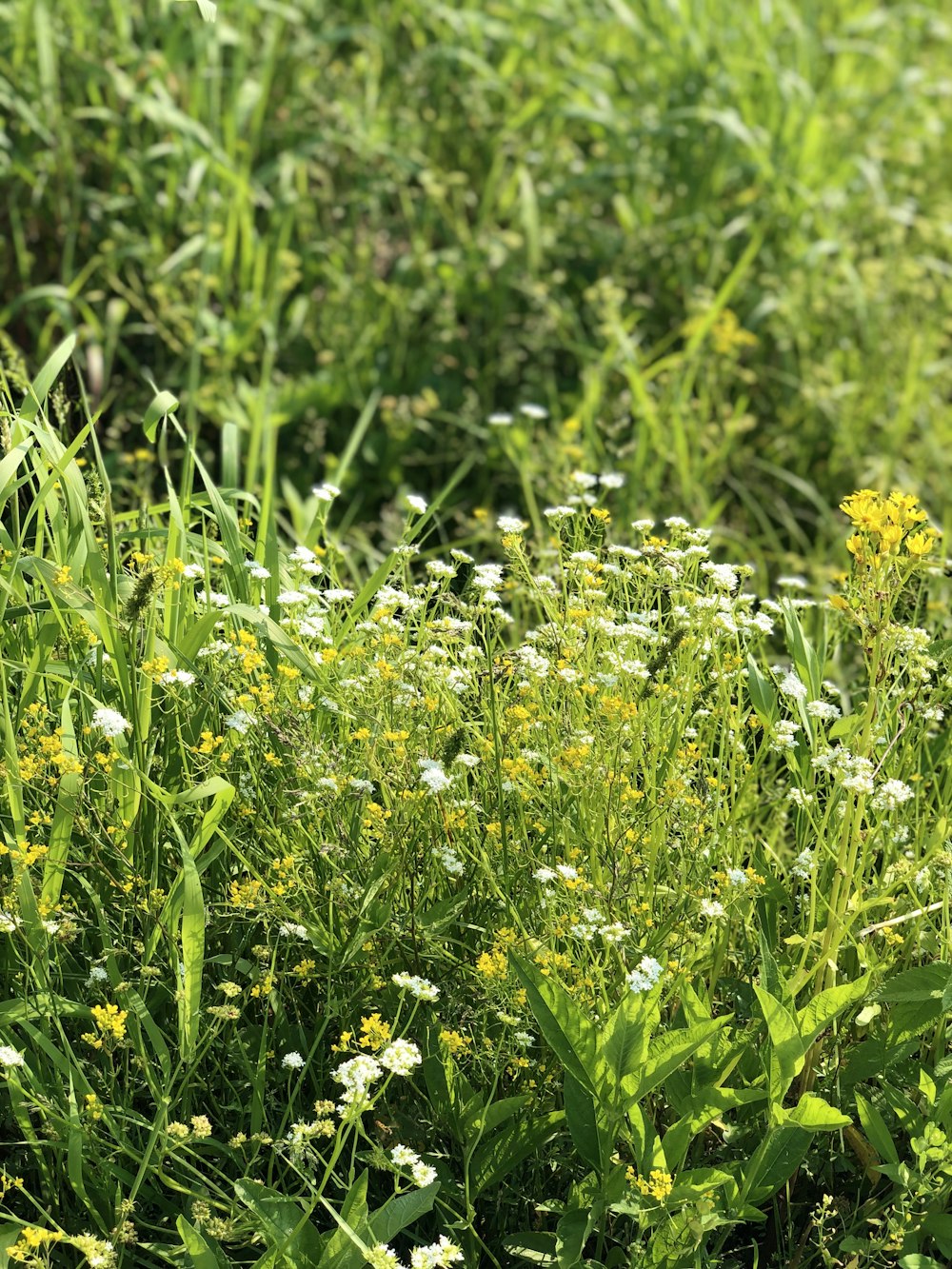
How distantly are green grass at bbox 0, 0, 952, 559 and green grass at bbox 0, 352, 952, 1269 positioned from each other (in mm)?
1732

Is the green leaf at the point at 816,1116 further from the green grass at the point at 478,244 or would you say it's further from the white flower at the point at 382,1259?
the green grass at the point at 478,244

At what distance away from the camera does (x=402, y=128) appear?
4508mm

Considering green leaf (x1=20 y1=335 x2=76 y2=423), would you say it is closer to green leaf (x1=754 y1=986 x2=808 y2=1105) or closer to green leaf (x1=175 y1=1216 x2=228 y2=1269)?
green leaf (x1=175 y1=1216 x2=228 y2=1269)

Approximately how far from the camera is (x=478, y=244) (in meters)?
4.32

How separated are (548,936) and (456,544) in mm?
1920

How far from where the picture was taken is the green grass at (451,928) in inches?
68.1

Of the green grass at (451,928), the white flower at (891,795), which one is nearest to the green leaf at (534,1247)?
the green grass at (451,928)

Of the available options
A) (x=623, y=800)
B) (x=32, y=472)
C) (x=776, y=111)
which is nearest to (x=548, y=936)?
(x=623, y=800)

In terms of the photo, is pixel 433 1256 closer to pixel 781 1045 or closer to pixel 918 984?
pixel 781 1045

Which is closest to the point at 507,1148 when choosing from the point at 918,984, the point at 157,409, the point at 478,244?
the point at 918,984

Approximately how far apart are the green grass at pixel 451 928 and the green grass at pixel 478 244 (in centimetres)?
173

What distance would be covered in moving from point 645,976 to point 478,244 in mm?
3009

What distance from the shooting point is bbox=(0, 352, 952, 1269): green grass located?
1730 millimetres

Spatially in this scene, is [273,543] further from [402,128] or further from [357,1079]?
[402,128]
